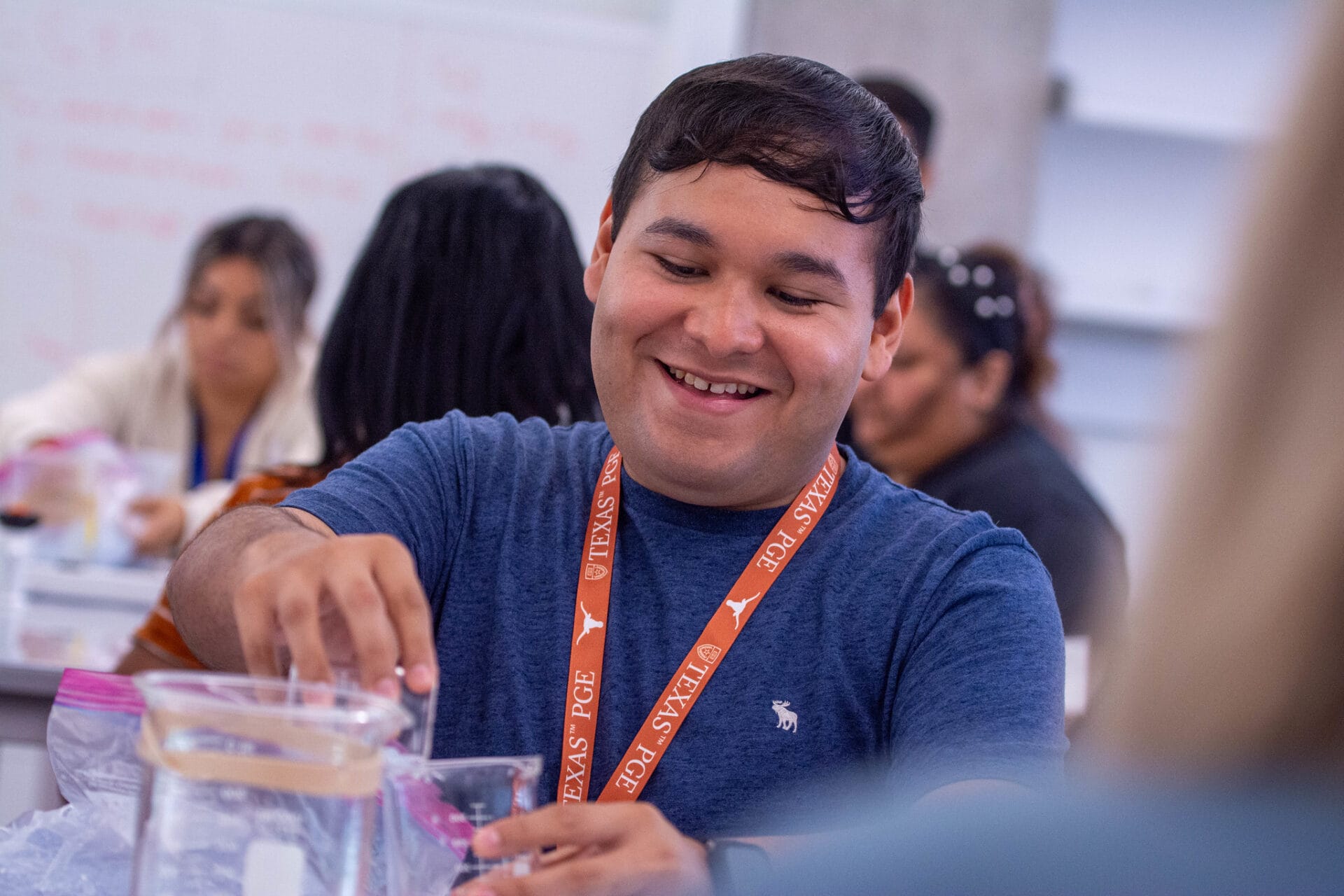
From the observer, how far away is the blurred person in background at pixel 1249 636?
0.35 meters

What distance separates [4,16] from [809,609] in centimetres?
389

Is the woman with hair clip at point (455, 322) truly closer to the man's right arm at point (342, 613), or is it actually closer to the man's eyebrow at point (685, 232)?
the man's eyebrow at point (685, 232)

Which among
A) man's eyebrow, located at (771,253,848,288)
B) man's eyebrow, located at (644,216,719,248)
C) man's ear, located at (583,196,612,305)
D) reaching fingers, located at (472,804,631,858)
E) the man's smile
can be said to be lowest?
reaching fingers, located at (472,804,631,858)

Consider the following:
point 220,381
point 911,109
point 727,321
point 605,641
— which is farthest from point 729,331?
point 220,381

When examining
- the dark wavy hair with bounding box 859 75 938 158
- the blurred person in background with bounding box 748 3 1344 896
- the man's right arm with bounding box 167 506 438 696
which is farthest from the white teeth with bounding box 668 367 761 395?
the dark wavy hair with bounding box 859 75 938 158

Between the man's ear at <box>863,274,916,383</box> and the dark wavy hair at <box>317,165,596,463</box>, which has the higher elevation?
the man's ear at <box>863,274,916,383</box>

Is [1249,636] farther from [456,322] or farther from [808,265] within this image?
[456,322]

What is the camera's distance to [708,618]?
1.18m

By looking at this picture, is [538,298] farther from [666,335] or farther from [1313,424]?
[1313,424]

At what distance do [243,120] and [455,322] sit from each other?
2.77 metres

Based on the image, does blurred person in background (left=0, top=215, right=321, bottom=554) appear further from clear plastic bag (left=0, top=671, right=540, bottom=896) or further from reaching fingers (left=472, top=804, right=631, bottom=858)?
reaching fingers (left=472, top=804, right=631, bottom=858)

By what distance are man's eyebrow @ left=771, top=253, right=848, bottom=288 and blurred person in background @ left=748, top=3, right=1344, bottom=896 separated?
726 millimetres

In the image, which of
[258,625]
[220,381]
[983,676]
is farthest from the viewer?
[220,381]

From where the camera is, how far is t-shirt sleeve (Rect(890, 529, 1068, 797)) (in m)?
0.98
